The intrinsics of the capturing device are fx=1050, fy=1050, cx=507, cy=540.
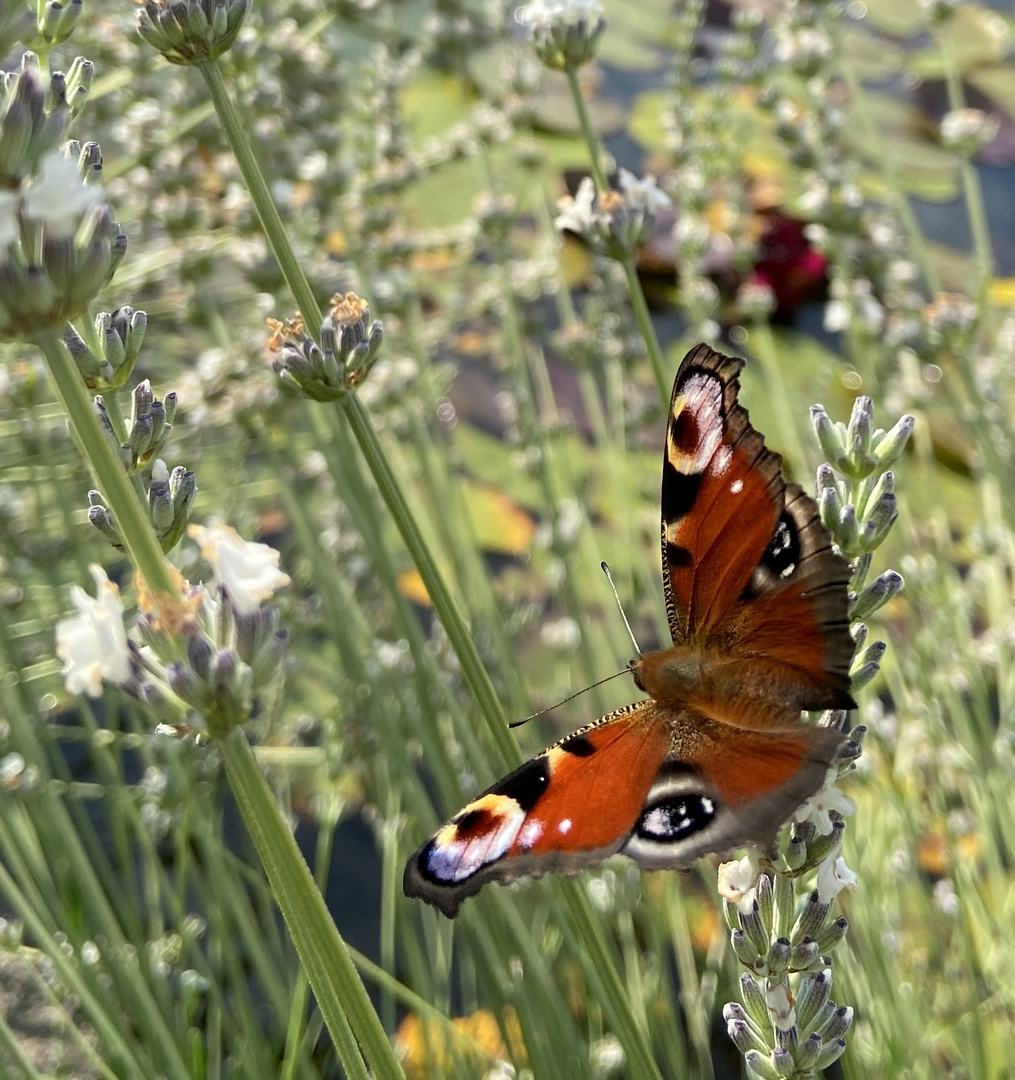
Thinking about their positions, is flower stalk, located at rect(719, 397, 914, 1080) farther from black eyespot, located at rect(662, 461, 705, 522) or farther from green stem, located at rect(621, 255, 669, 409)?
green stem, located at rect(621, 255, 669, 409)

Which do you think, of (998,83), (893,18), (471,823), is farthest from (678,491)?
(893,18)

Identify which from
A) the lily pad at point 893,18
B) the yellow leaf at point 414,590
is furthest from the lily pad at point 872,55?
the yellow leaf at point 414,590

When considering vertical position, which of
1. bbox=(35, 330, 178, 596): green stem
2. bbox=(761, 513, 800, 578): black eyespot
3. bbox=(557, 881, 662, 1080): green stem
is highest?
bbox=(35, 330, 178, 596): green stem

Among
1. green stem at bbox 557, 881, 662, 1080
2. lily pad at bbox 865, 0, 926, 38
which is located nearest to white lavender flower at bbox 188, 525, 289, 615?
green stem at bbox 557, 881, 662, 1080

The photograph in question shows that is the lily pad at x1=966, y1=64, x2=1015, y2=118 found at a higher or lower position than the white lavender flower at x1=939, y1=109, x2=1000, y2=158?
lower

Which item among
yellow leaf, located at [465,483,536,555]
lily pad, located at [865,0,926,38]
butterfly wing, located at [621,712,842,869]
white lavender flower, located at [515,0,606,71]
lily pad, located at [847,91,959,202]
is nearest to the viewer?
Result: butterfly wing, located at [621,712,842,869]

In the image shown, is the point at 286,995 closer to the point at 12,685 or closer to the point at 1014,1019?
the point at 12,685

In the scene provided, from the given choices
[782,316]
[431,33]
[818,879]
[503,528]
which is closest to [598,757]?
[818,879]

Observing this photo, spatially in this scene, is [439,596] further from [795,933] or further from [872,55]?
[872,55]
